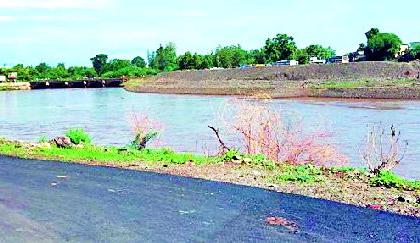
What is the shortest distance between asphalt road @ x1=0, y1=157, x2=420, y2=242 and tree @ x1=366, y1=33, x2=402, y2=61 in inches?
4810

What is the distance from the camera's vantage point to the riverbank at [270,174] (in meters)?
12.7

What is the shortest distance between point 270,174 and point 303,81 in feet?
296

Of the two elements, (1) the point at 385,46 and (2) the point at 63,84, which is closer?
(1) the point at 385,46

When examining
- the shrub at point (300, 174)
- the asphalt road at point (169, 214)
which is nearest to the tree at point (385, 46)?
the shrub at point (300, 174)

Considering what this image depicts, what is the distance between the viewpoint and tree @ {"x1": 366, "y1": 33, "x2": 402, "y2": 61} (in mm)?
130375

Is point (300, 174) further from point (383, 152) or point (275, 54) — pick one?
point (275, 54)

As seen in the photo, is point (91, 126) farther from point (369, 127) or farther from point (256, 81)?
point (256, 81)

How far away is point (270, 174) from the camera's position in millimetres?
15500

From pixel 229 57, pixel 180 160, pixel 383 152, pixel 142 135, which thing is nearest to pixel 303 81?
pixel 229 57

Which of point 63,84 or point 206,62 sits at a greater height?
point 206,62

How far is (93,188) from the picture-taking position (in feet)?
44.8

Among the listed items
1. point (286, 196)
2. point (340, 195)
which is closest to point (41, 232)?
point (286, 196)

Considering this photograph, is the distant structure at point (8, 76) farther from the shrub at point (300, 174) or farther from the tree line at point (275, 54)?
the shrub at point (300, 174)

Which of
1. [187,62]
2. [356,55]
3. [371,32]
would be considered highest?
[371,32]
